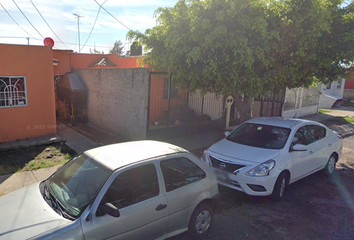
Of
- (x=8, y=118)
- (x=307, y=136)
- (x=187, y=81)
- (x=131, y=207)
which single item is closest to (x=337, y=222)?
(x=307, y=136)

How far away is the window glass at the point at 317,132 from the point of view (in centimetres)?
619

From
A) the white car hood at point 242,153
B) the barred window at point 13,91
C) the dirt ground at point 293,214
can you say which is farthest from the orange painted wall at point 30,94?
the dirt ground at point 293,214

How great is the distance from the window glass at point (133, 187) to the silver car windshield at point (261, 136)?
10.1 feet

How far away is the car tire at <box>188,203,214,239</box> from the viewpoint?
3703 mm

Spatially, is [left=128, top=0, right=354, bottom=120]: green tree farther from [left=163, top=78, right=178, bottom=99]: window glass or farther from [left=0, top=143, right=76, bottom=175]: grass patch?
[left=0, top=143, right=76, bottom=175]: grass patch

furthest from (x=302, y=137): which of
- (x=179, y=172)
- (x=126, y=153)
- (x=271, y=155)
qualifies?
(x=126, y=153)

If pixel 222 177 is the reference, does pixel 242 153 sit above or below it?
above

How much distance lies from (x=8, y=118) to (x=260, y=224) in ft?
27.4

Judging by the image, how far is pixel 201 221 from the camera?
12.6 ft

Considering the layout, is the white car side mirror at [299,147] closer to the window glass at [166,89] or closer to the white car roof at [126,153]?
the white car roof at [126,153]

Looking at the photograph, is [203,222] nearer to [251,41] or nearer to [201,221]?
[201,221]

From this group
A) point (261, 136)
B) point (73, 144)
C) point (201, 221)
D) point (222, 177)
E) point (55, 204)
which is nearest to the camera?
point (55, 204)

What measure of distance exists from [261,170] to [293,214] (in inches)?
37.7

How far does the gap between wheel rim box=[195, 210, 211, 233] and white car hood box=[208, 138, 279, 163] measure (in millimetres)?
1515
